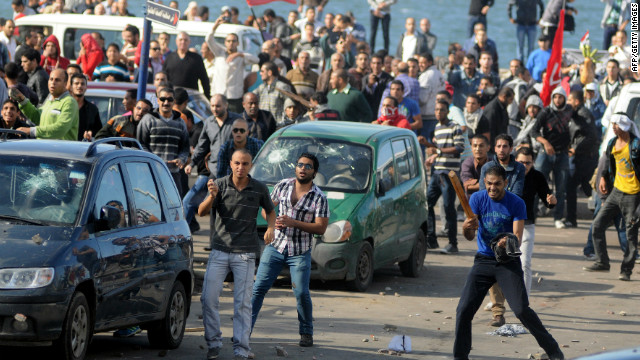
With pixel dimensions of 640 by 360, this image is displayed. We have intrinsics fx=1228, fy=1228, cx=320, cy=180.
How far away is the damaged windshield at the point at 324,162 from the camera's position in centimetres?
1358

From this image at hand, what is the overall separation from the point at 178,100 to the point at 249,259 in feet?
19.9

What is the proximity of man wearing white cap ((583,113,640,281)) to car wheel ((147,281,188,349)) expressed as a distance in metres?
6.74

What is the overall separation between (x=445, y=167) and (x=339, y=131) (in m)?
3.08

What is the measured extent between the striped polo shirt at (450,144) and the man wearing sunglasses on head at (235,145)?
3666 mm

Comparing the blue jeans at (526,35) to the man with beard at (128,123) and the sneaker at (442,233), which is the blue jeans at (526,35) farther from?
the man with beard at (128,123)

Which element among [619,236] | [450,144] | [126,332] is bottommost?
[126,332]

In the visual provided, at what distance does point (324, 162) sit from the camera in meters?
13.8

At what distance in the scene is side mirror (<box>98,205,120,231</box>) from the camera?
28.6 ft

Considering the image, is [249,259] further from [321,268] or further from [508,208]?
[321,268]

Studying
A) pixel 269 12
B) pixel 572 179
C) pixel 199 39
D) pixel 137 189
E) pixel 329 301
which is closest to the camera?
pixel 137 189

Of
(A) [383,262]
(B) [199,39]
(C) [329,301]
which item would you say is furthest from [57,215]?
(B) [199,39]

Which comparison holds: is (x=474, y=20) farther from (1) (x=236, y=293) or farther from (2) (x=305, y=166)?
(1) (x=236, y=293)

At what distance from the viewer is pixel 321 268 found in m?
12.9

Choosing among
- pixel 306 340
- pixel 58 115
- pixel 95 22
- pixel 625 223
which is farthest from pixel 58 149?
pixel 95 22
